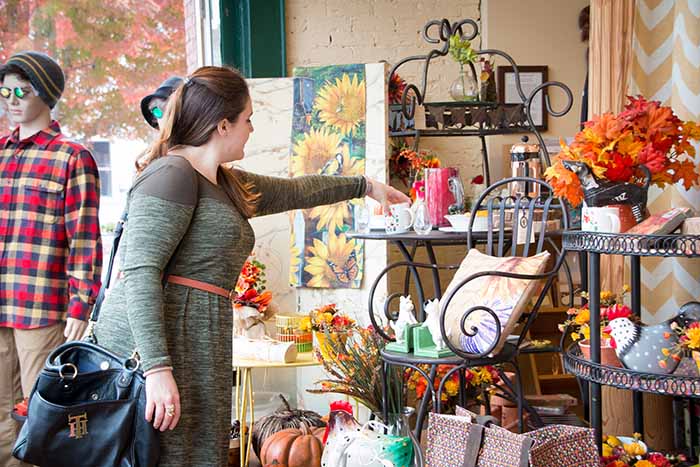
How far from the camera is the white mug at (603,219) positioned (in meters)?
2.40

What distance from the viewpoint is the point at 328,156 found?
13.5 ft

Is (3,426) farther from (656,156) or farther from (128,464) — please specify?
(656,156)

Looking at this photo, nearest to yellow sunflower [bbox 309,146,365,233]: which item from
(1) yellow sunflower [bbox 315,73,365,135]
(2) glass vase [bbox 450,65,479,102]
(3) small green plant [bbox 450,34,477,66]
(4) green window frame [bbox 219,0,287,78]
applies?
(1) yellow sunflower [bbox 315,73,365,135]

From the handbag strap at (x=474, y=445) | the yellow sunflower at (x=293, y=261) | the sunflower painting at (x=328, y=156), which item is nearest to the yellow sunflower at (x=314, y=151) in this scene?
the sunflower painting at (x=328, y=156)

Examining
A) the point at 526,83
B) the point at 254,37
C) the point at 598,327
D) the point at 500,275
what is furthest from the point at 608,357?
the point at 526,83

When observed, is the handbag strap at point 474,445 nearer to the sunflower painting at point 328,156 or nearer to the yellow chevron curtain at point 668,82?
the yellow chevron curtain at point 668,82

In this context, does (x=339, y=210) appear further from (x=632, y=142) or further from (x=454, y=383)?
(x=632, y=142)

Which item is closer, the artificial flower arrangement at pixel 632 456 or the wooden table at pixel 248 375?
the artificial flower arrangement at pixel 632 456

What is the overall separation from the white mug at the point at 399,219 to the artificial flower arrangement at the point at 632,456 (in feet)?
3.65

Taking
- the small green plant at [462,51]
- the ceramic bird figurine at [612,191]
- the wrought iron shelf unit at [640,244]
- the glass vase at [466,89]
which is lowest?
the wrought iron shelf unit at [640,244]

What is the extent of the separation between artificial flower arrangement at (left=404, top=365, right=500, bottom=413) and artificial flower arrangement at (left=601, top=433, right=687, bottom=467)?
0.72 metres

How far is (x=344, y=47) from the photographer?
15.5 ft

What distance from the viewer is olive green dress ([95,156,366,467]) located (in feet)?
6.95

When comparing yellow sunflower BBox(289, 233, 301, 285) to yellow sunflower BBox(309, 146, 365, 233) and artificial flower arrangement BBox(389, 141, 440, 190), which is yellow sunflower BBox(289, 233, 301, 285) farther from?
artificial flower arrangement BBox(389, 141, 440, 190)
